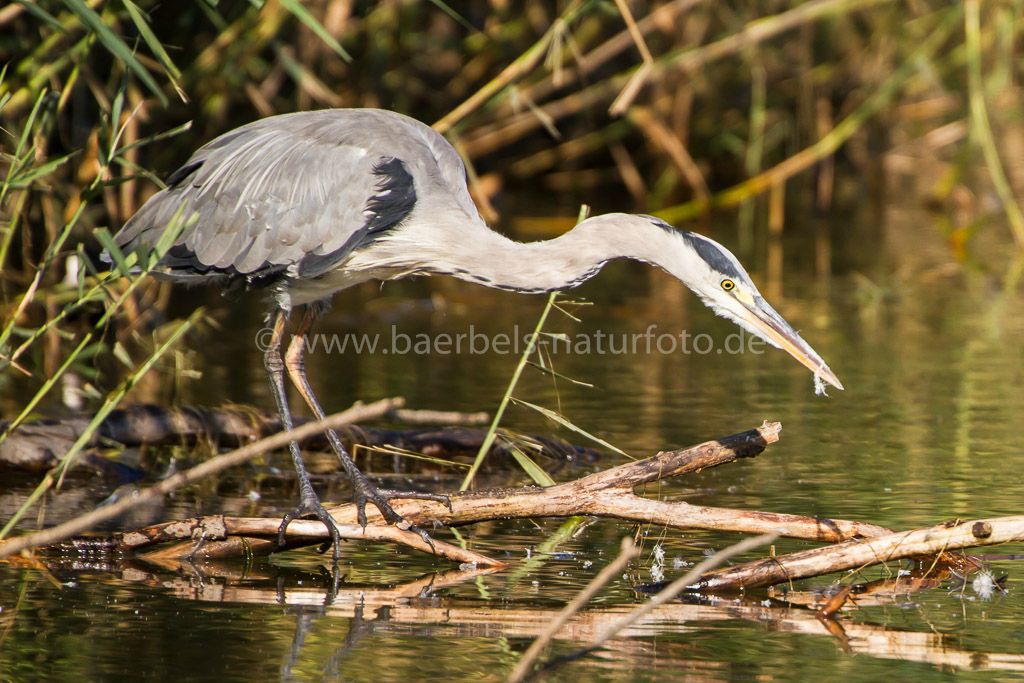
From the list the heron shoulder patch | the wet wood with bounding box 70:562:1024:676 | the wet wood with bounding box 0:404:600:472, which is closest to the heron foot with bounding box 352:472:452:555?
the wet wood with bounding box 70:562:1024:676

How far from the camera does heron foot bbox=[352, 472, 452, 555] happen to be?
4637mm

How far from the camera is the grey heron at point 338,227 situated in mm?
5090

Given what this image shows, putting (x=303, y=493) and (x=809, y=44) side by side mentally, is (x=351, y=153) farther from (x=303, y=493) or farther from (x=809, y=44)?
(x=809, y=44)

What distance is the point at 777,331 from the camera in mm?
4730

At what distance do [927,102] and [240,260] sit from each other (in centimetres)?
1085

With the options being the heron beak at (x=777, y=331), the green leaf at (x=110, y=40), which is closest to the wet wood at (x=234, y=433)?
the heron beak at (x=777, y=331)

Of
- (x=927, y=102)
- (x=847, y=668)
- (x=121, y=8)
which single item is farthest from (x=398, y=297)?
(x=927, y=102)

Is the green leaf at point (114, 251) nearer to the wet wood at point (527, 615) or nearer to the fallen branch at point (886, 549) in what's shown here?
the wet wood at point (527, 615)

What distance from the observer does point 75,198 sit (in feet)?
24.2

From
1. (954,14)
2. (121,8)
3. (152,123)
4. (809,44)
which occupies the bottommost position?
(121,8)

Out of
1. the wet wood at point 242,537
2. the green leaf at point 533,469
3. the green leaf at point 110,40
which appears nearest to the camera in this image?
the green leaf at point 110,40

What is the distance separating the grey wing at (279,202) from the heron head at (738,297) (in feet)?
3.98

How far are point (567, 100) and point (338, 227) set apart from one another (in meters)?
6.34

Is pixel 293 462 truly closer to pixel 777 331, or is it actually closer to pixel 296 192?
pixel 296 192
